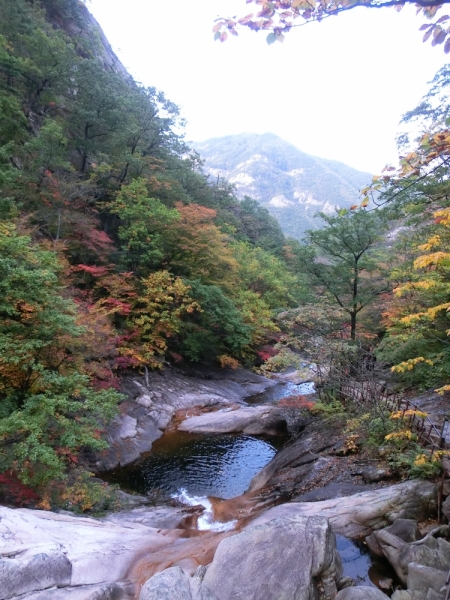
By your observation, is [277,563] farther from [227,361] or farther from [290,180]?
[290,180]

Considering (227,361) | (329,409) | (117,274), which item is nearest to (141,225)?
(117,274)

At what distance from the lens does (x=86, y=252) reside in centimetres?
1964

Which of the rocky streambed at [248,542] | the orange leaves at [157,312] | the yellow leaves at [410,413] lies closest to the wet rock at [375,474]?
the rocky streambed at [248,542]

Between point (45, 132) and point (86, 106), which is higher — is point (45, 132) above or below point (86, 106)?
below

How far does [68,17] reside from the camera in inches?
1156

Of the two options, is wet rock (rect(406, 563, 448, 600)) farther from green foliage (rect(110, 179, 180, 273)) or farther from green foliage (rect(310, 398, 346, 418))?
green foliage (rect(110, 179, 180, 273))

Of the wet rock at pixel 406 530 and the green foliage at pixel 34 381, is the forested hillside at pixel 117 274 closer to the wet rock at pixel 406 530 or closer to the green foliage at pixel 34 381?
the green foliage at pixel 34 381

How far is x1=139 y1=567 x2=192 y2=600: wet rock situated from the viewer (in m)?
4.89

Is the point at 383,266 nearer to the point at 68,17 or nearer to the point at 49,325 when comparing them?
the point at 49,325

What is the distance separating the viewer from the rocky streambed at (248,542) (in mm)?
5086

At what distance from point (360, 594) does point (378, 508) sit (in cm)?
251

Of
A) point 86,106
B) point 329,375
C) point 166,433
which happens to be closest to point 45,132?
point 86,106

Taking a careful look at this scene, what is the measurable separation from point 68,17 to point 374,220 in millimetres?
29870

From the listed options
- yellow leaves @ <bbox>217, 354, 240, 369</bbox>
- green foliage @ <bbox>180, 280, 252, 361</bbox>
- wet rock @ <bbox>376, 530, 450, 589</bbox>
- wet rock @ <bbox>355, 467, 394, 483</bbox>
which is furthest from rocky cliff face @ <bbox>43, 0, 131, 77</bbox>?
wet rock @ <bbox>376, 530, 450, 589</bbox>
